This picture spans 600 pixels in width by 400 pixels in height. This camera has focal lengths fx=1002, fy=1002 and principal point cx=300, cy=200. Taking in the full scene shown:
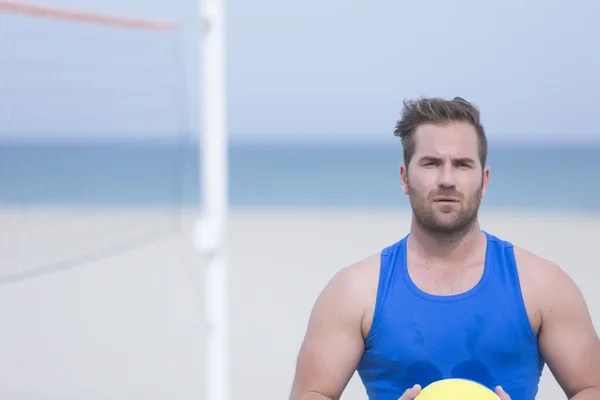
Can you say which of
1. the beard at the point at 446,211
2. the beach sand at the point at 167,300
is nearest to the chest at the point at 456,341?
the beard at the point at 446,211

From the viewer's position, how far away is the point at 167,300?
32.7 ft

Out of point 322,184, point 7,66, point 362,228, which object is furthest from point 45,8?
point 322,184

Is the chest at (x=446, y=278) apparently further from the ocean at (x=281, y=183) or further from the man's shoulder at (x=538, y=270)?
the ocean at (x=281, y=183)

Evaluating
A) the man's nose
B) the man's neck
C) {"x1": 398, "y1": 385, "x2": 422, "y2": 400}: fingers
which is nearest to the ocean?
the man's neck

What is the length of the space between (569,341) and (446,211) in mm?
583

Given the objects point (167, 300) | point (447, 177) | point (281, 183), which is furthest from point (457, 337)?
point (281, 183)

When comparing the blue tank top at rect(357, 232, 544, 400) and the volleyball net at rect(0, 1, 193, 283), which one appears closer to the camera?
the blue tank top at rect(357, 232, 544, 400)

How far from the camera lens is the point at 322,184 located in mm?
37469

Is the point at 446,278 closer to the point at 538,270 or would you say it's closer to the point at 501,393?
the point at 538,270

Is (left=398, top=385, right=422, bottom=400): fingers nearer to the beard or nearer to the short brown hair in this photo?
the beard

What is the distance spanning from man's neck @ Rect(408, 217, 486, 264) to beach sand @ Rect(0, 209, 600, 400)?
10.0ft

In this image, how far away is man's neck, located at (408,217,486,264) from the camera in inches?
131

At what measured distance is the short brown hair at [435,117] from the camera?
333cm

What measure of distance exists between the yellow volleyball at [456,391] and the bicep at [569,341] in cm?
30
